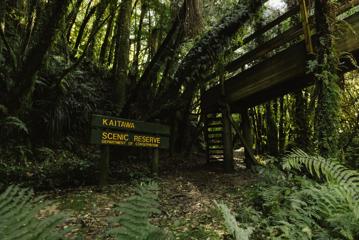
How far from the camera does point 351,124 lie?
20.4 feet

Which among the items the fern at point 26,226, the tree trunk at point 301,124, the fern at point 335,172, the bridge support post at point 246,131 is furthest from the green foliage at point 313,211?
the bridge support post at point 246,131

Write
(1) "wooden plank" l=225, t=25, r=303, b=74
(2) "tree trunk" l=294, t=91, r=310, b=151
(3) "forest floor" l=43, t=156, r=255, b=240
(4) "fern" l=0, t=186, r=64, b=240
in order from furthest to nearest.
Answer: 1. (2) "tree trunk" l=294, t=91, r=310, b=151
2. (1) "wooden plank" l=225, t=25, r=303, b=74
3. (3) "forest floor" l=43, t=156, r=255, b=240
4. (4) "fern" l=0, t=186, r=64, b=240

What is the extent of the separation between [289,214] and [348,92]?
4.18 meters

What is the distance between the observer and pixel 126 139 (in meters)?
5.93

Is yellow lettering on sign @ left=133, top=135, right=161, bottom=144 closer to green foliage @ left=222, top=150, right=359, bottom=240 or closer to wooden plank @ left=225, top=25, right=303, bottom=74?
wooden plank @ left=225, top=25, right=303, bottom=74

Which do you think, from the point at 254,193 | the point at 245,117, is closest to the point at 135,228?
the point at 254,193

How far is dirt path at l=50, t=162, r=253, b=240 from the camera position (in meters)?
3.50

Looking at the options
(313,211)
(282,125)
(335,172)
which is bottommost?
(313,211)

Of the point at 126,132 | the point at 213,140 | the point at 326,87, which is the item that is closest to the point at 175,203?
the point at 126,132

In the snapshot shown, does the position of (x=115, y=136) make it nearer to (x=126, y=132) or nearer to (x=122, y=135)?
(x=122, y=135)

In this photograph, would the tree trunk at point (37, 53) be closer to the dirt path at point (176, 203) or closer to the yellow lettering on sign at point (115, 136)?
the yellow lettering on sign at point (115, 136)

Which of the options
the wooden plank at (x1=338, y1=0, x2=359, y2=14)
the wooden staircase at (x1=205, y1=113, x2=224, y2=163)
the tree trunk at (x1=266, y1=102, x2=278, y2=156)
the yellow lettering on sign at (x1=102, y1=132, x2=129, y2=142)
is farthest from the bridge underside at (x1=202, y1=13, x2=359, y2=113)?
the yellow lettering on sign at (x1=102, y1=132, x2=129, y2=142)

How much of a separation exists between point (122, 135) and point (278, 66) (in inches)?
150

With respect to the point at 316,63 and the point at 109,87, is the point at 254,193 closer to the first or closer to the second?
the point at 316,63
